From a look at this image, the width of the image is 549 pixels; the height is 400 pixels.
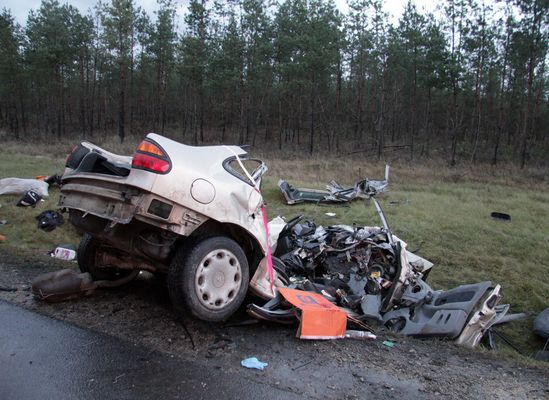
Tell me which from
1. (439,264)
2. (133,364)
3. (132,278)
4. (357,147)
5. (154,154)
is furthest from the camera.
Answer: (357,147)

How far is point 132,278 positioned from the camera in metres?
4.72

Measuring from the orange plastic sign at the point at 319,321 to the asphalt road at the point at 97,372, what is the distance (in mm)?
792

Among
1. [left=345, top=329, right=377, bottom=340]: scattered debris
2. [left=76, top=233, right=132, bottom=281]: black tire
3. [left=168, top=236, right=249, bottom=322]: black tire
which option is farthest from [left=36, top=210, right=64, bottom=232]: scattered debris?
[left=345, top=329, right=377, bottom=340]: scattered debris

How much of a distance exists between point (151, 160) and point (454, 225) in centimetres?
938

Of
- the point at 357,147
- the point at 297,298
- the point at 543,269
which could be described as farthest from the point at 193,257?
the point at 357,147

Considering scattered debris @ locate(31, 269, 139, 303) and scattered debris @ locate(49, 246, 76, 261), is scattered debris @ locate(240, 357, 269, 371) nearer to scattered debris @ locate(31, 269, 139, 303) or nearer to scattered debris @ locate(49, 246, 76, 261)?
scattered debris @ locate(31, 269, 139, 303)

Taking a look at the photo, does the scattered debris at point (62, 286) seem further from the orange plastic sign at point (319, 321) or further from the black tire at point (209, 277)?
the orange plastic sign at point (319, 321)

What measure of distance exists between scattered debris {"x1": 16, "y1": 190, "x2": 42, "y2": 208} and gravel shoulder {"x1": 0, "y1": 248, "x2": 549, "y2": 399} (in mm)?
6063

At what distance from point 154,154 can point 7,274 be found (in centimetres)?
301

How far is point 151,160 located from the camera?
3393mm

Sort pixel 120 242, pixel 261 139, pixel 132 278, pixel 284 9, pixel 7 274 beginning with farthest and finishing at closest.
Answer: pixel 261 139 → pixel 284 9 → pixel 7 274 → pixel 132 278 → pixel 120 242

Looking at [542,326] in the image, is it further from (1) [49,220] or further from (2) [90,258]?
(1) [49,220]

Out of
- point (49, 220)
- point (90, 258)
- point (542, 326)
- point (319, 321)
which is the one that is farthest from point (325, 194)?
point (319, 321)

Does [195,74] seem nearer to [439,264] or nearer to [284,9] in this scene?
[284,9]
